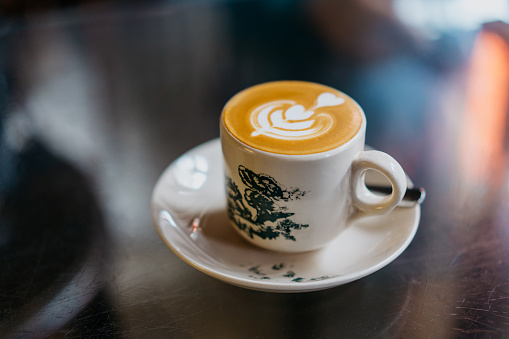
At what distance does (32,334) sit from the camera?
481 mm

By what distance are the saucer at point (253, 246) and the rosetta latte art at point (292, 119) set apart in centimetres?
12

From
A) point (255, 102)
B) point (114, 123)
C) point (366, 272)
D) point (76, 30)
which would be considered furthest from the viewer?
point (76, 30)

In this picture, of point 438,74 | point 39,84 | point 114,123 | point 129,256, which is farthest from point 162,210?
point 438,74

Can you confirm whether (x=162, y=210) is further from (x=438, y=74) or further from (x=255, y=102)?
(x=438, y=74)

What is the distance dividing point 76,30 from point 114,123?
0.33 m

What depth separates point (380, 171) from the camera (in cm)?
50

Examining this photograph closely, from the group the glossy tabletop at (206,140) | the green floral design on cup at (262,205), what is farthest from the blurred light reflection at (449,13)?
the green floral design on cup at (262,205)

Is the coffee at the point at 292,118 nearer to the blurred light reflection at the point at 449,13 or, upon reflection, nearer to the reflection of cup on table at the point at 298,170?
the reflection of cup on table at the point at 298,170

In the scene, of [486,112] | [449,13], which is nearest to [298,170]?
[486,112]

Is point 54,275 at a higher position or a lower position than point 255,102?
lower

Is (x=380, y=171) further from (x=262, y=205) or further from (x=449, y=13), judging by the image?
(x=449, y=13)

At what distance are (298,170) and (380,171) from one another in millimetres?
88

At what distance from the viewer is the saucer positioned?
49 centimetres

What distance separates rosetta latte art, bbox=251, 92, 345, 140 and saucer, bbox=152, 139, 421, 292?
0.12 meters
